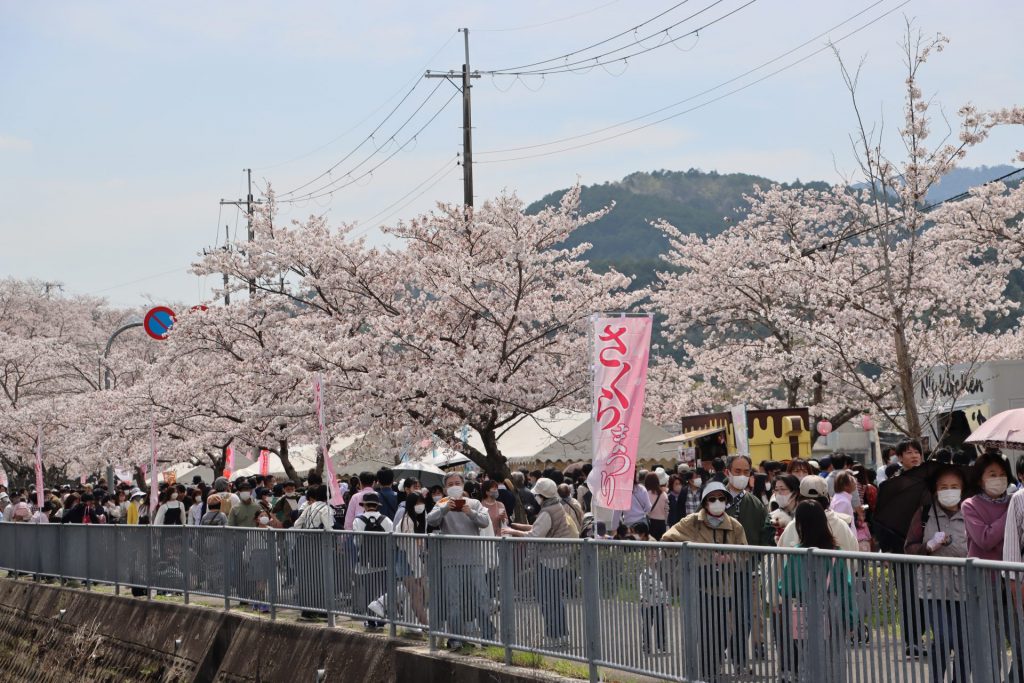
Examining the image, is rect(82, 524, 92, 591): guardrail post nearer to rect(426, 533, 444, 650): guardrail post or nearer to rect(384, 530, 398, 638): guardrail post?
rect(384, 530, 398, 638): guardrail post

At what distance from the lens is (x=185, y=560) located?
16.3m

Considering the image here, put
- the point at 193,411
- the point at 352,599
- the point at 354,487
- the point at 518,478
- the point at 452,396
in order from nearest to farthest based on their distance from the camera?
the point at 352,599 < the point at 354,487 < the point at 518,478 < the point at 452,396 < the point at 193,411

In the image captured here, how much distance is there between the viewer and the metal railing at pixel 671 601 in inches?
235

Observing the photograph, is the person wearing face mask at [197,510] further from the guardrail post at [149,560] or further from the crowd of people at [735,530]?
the guardrail post at [149,560]

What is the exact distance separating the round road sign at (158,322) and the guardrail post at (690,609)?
79.8ft

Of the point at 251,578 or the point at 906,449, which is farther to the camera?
the point at 251,578

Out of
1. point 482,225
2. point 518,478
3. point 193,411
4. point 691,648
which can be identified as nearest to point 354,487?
point 518,478

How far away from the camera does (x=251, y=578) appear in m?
14.3

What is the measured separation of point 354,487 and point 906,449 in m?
7.80

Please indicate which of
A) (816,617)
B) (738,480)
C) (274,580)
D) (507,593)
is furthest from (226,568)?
(816,617)

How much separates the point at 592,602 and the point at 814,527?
157cm

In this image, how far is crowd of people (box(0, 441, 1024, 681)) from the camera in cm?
701

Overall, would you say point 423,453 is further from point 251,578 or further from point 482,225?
point 251,578

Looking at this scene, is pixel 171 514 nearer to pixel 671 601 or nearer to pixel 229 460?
pixel 671 601
